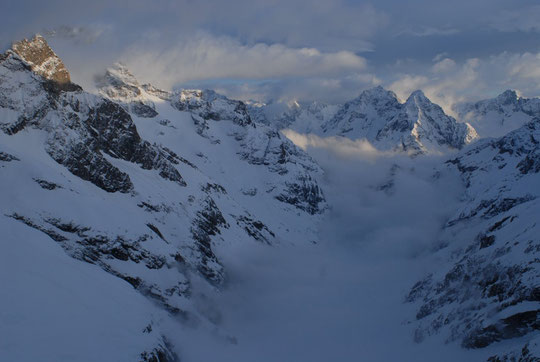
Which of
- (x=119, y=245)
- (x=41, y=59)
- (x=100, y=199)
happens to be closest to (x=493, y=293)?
(x=119, y=245)

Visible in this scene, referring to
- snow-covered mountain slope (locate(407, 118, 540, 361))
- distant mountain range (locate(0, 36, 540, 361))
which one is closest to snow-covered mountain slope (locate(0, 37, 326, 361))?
distant mountain range (locate(0, 36, 540, 361))

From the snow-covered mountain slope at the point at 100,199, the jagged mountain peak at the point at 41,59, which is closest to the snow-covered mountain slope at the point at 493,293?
the snow-covered mountain slope at the point at 100,199

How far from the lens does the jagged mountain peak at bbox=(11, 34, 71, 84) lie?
95.8 metres

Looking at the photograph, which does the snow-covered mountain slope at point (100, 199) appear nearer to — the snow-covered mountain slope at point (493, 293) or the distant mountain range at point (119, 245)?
the distant mountain range at point (119, 245)

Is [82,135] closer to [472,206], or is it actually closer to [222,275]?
[222,275]

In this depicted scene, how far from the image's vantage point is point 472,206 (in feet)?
572

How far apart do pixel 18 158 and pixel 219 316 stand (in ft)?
159

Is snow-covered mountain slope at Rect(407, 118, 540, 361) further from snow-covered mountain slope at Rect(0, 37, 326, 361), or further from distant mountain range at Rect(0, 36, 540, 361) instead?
snow-covered mountain slope at Rect(0, 37, 326, 361)

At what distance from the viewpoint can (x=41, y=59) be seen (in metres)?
99.3

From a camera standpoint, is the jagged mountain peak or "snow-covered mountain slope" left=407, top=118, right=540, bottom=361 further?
the jagged mountain peak

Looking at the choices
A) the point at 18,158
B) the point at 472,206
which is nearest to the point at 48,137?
the point at 18,158

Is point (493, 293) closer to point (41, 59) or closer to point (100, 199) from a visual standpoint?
point (100, 199)

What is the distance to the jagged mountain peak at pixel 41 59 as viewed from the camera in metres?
95.8

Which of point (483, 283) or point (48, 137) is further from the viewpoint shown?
point (48, 137)
